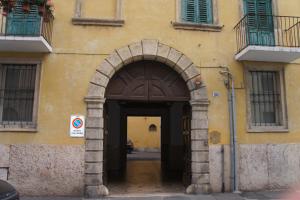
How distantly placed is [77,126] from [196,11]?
483 cm

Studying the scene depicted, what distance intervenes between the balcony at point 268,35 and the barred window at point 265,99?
1.79 ft

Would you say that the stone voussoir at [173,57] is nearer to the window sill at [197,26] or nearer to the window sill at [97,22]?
the window sill at [197,26]

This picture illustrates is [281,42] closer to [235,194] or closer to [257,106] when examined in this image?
[257,106]

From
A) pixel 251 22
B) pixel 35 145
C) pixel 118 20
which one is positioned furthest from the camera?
pixel 251 22

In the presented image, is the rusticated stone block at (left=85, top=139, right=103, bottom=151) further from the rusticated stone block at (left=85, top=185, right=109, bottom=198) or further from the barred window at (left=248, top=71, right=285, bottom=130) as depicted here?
the barred window at (left=248, top=71, right=285, bottom=130)

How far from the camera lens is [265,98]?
910 cm

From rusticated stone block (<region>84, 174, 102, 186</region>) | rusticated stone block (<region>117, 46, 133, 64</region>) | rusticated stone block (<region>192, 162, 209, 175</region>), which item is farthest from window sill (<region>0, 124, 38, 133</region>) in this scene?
rusticated stone block (<region>192, 162, 209, 175</region>)

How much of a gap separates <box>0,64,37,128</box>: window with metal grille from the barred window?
245 inches

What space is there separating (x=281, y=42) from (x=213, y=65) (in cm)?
226

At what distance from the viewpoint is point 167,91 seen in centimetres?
884

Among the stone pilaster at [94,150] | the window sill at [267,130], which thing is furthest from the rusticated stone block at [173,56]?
the window sill at [267,130]

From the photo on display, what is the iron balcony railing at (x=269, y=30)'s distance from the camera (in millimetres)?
8961

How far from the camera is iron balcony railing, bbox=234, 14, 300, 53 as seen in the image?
8961mm

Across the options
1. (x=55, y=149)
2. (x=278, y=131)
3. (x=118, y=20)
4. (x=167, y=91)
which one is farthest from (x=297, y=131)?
(x=55, y=149)
